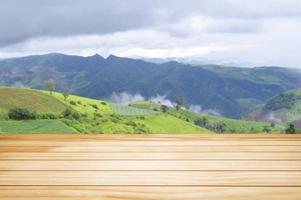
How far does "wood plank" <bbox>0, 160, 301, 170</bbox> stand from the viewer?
130cm

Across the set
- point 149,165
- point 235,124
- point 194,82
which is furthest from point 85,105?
point 194,82

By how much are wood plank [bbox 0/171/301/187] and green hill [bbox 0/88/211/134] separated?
6.20 feet

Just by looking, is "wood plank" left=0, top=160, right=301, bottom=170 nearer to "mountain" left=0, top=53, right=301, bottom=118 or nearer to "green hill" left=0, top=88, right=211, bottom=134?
"green hill" left=0, top=88, right=211, bottom=134

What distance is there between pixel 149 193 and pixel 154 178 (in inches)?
5.1

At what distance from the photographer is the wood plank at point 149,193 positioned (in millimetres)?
1023

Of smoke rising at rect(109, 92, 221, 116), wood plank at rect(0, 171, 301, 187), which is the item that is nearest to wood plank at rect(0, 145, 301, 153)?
wood plank at rect(0, 171, 301, 187)

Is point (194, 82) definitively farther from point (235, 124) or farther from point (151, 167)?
point (151, 167)

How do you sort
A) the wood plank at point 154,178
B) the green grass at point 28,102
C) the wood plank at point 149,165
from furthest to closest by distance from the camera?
the green grass at point 28,102 < the wood plank at point 149,165 < the wood plank at point 154,178

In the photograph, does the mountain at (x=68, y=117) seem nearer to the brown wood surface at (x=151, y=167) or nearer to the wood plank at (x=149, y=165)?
the brown wood surface at (x=151, y=167)

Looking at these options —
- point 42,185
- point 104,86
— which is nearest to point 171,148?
point 42,185

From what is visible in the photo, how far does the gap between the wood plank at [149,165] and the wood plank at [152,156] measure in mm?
43

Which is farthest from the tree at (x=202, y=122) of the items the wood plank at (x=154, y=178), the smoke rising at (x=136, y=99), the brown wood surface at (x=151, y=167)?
the wood plank at (x=154, y=178)

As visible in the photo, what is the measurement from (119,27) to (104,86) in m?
57.9

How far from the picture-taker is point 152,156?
146 cm
